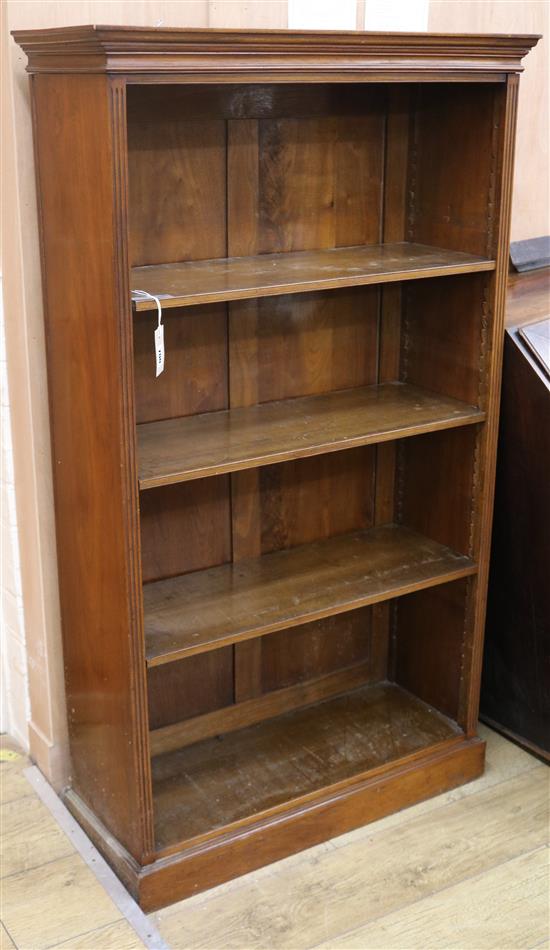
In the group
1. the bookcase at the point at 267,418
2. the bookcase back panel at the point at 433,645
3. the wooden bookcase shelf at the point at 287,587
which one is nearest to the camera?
the bookcase at the point at 267,418

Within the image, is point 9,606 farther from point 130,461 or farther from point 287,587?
point 130,461

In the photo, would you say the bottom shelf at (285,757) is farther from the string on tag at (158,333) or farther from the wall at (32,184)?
the string on tag at (158,333)

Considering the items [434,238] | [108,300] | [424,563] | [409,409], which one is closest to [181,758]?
[424,563]

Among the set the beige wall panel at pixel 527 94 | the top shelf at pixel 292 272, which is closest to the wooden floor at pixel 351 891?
the top shelf at pixel 292 272

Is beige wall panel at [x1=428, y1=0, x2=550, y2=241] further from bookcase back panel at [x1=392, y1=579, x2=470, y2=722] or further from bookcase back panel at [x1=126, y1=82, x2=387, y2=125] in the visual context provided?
bookcase back panel at [x1=392, y1=579, x2=470, y2=722]

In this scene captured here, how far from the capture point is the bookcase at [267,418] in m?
2.20

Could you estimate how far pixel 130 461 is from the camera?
2.17 meters

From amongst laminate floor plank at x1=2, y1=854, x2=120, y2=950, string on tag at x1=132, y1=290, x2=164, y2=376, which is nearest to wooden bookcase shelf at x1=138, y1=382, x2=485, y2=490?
string on tag at x1=132, y1=290, x2=164, y2=376

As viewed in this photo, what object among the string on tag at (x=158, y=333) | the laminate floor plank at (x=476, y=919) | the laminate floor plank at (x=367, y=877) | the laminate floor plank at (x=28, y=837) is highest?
the string on tag at (x=158, y=333)

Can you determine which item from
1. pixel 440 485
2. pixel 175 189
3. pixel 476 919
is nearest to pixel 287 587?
pixel 440 485

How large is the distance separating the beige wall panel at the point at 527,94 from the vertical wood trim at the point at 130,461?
1269 mm

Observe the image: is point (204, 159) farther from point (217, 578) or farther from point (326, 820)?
point (326, 820)

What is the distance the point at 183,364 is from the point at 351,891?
130 centimetres

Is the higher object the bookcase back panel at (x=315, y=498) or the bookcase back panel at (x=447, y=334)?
the bookcase back panel at (x=447, y=334)
